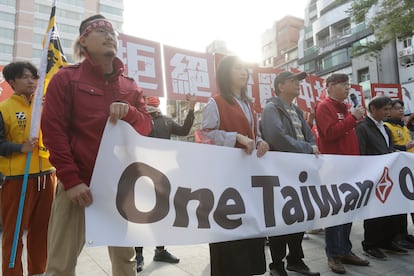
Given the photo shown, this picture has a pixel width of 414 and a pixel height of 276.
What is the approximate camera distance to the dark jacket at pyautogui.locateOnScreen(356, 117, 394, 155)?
3270 millimetres

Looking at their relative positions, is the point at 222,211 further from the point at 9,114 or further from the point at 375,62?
the point at 375,62

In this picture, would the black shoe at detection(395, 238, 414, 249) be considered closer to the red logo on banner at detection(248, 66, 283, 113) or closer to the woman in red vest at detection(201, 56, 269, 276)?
the woman in red vest at detection(201, 56, 269, 276)

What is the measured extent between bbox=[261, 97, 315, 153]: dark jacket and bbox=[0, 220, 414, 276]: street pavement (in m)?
1.13

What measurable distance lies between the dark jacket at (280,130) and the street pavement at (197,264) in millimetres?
1128

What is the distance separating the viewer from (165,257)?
3.19m

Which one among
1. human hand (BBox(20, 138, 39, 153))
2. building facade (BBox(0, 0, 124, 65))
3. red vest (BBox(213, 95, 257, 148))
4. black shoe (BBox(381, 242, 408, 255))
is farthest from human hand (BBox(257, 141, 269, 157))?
building facade (BBox(0, 0, 124, 65))

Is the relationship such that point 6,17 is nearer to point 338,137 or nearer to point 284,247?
point 338,137

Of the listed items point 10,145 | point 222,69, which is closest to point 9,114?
point 10,145

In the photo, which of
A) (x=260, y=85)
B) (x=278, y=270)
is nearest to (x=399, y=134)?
(x=278, y=270)

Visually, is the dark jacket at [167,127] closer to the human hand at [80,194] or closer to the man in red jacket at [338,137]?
the man in red jacket at [338,137]

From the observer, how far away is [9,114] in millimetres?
2459

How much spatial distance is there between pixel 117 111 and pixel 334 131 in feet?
7.05

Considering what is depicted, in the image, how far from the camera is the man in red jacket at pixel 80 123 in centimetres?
149

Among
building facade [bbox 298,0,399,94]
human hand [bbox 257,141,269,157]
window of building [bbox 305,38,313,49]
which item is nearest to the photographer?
human hand [bbox 257,141,269,157]
